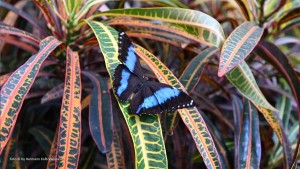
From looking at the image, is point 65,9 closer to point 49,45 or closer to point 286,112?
point 49,45

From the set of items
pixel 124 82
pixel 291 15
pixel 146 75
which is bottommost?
pixel 124 82

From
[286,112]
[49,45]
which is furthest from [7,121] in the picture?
[286,112]

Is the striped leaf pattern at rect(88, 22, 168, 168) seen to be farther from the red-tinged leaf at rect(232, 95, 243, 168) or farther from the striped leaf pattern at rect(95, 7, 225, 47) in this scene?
the red-tinged leaf at rect(232, 95, 243, 168)

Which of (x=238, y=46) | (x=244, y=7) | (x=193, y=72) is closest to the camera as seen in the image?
(x=238, y=46)

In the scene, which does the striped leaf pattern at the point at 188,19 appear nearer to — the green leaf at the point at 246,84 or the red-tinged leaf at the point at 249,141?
the green leaf at the point at 246,84

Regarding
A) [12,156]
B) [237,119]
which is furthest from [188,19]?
[12,156]

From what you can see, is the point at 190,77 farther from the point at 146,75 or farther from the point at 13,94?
the point at 13,94
